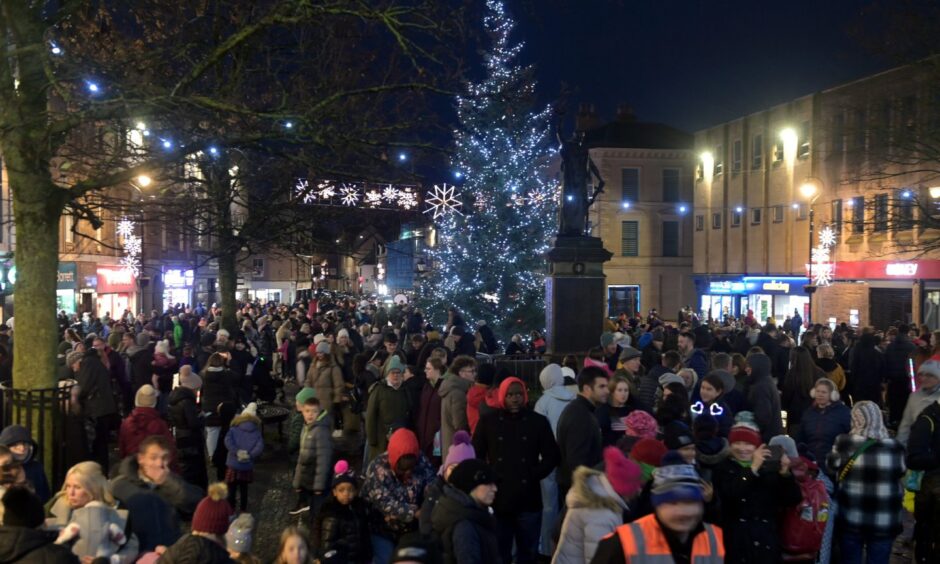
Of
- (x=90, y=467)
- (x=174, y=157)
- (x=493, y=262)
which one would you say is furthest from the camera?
(x=493, y=262)

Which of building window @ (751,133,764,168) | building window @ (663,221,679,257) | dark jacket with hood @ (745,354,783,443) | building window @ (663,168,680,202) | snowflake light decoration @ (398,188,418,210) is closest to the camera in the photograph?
dark jacket with hood @ (745,354,783,443)

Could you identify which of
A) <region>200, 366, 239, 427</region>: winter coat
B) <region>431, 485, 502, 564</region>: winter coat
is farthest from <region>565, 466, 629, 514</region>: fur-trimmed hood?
<region>200, 366, 239, 427</region>: winter coat

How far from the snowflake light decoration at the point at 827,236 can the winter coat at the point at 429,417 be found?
88.6ft

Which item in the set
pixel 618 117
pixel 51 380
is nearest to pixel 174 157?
pixel 51 380

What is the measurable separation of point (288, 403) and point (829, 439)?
13.9 meters

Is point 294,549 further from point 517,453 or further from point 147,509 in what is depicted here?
point 517,453

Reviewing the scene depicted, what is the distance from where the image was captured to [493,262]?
3005 centimetres

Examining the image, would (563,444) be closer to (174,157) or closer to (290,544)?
(290,544)

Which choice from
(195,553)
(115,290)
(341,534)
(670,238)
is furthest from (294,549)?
(670,238)

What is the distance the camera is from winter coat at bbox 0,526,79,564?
4.16 meters

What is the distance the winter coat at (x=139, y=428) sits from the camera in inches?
313

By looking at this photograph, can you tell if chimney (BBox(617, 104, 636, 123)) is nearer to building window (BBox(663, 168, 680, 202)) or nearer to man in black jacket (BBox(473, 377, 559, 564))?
building window (BBox(663, 168, 680, 202))

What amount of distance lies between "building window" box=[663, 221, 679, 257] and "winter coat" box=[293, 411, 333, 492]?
46.1 meters

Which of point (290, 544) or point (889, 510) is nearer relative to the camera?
point (290, 544)
